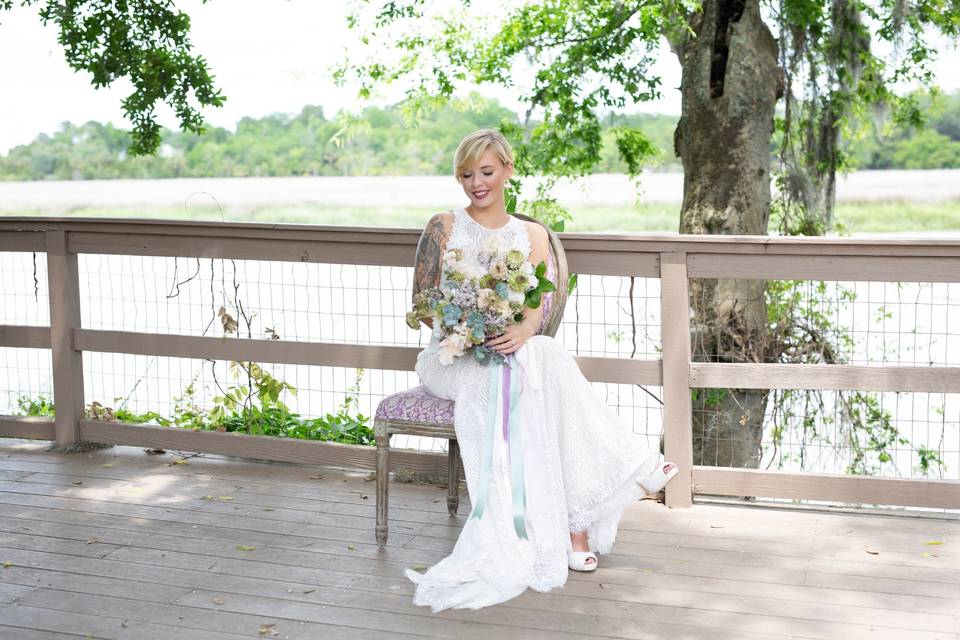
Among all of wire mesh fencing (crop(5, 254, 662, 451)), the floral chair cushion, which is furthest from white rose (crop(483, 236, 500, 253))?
wire mesh fencing (crop(5, 254, 662, 451))

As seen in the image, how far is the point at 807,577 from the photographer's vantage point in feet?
10.8

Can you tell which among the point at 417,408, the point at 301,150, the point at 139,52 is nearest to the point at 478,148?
the point at 417,408

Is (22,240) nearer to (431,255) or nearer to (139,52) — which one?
(139,52)

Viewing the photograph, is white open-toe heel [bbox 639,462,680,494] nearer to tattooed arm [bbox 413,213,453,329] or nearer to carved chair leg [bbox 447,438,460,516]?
carved chair leg [bbox 447,438,460,516]

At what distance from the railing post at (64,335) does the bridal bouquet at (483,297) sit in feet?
7.20

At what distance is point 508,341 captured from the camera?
3.41 metres

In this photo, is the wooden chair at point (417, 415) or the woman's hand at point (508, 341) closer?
the woman's hand at point (508, 341)

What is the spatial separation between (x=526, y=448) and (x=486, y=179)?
0.91 metres

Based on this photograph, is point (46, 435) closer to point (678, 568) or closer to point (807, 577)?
point (678, 568)

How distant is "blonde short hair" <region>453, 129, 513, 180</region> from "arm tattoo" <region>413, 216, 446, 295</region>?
0.71 feet

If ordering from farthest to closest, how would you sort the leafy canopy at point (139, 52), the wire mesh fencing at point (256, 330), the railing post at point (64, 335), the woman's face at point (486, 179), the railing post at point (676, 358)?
the leafy canopy at point (139, 52) < the railing post at point (64, 335) < the wire mesh fencing at point (256, 330) < the railing post at point (676, 358) < the woman's face at point (486, 179)

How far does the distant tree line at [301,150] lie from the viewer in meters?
18.3

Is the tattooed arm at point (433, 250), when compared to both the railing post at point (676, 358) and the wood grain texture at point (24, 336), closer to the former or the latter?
the railing post at point (676, 358)

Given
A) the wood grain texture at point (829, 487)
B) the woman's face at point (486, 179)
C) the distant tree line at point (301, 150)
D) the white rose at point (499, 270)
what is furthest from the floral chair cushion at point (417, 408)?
the distant tree line at point (301, 150)
